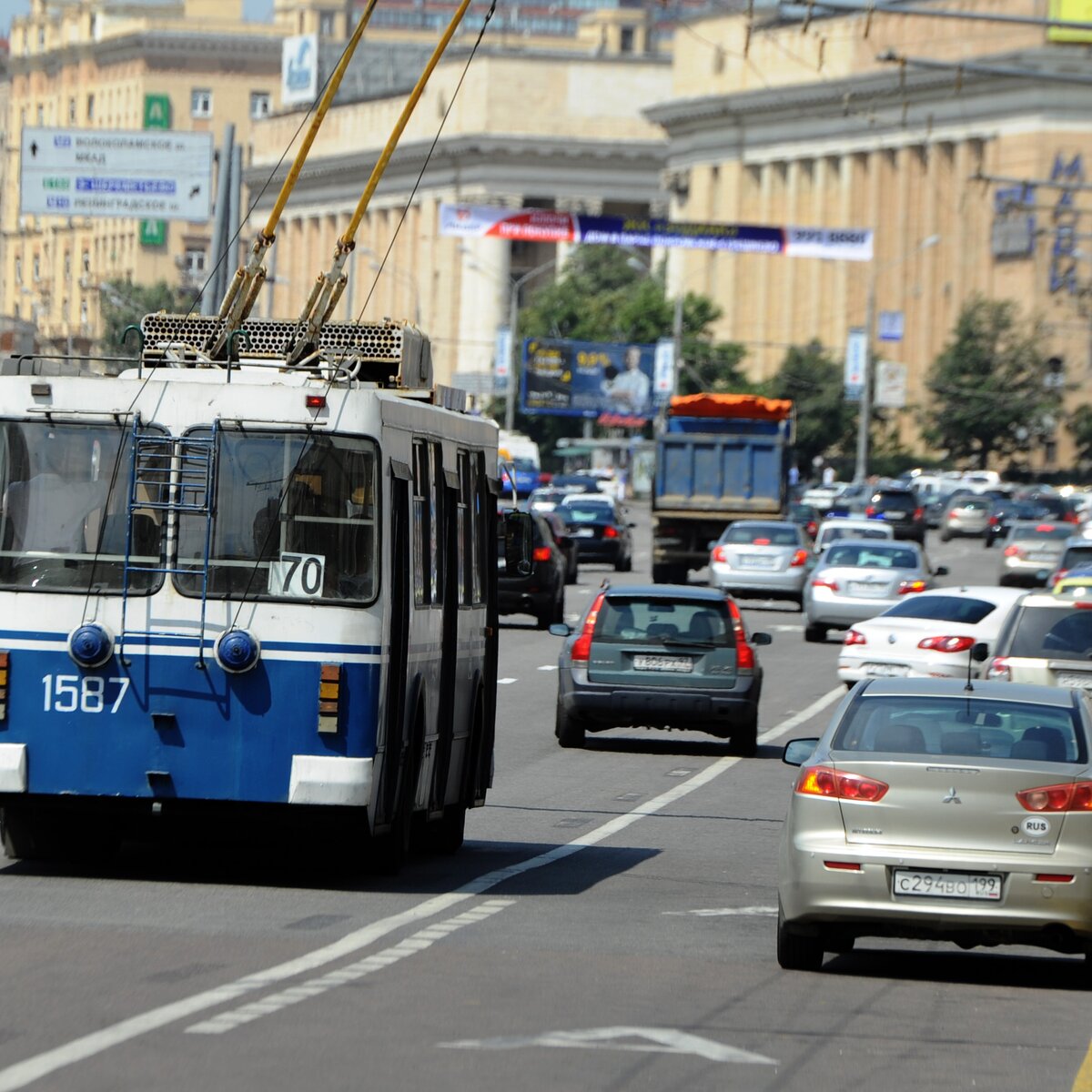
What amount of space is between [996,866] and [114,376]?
15.7 feet

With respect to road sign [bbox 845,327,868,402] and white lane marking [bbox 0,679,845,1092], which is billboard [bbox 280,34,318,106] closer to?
road sign [bbox 845,327,868,402]

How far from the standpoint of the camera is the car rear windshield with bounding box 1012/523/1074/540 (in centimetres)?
6156

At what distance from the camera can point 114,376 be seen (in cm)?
1366

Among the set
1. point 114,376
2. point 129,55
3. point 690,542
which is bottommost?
point 690,542

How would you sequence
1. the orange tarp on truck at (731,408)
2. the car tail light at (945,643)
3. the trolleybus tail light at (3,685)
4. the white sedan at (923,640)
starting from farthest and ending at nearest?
the orange tarp on truck at (731,408) → the car tail light at (945,643) → the white sedan at (923,640) → the trolleybus tail light at (3,685)

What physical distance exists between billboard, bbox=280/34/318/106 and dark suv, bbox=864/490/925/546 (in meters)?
78.8

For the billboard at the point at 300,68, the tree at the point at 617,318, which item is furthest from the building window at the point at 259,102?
the tree at the point at 617,318

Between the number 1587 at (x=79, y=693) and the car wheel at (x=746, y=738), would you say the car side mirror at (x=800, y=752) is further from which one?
the car wheel at (x=746, y=738)

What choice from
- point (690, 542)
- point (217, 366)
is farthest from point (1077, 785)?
point (690, 542)

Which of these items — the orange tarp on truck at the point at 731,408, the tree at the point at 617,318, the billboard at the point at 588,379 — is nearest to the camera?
the orange tarp on truck at the point at 731,408

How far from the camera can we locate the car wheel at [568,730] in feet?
80.0

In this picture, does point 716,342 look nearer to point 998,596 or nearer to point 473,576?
point 998,596

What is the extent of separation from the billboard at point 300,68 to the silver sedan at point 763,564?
105737mm

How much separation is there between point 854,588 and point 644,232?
41.0m
